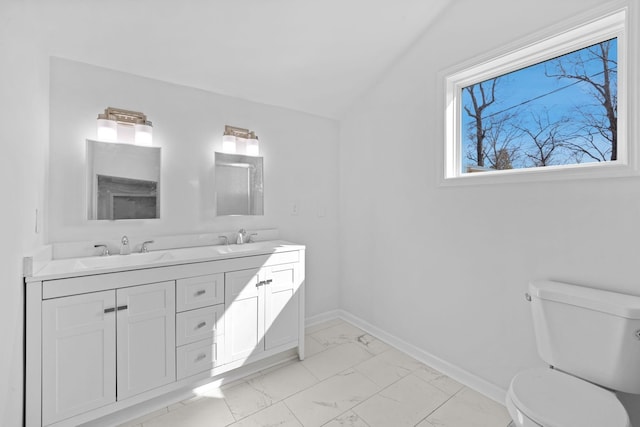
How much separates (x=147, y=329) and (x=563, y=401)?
1.92 m

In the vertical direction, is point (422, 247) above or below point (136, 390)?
above

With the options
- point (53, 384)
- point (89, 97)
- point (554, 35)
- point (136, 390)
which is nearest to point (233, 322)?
point (136, 390)

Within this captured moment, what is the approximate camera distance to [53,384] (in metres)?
1.34

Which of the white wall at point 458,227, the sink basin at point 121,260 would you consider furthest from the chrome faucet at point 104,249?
the white wall at point 458,227

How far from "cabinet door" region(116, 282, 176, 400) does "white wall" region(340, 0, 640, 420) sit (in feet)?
5.41

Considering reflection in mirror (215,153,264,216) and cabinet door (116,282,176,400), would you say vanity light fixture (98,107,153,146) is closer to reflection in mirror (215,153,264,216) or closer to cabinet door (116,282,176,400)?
reflection in mirror (215,153,264,216)

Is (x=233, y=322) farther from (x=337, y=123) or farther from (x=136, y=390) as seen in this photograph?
(x=337, y=123)

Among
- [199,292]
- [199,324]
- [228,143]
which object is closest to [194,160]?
[228,143]

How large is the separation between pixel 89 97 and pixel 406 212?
228 centimetres

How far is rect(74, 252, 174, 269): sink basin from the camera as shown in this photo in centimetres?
158

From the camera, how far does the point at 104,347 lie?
1450 millimetres

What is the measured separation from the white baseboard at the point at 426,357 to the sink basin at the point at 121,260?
1478 millimetres

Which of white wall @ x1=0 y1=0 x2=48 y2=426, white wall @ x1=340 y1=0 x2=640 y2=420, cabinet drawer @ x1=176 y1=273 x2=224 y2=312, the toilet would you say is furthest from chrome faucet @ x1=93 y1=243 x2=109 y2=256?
the toilet

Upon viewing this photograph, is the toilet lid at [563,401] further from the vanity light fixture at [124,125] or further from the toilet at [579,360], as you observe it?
the vanity light fixture at [124,125]
